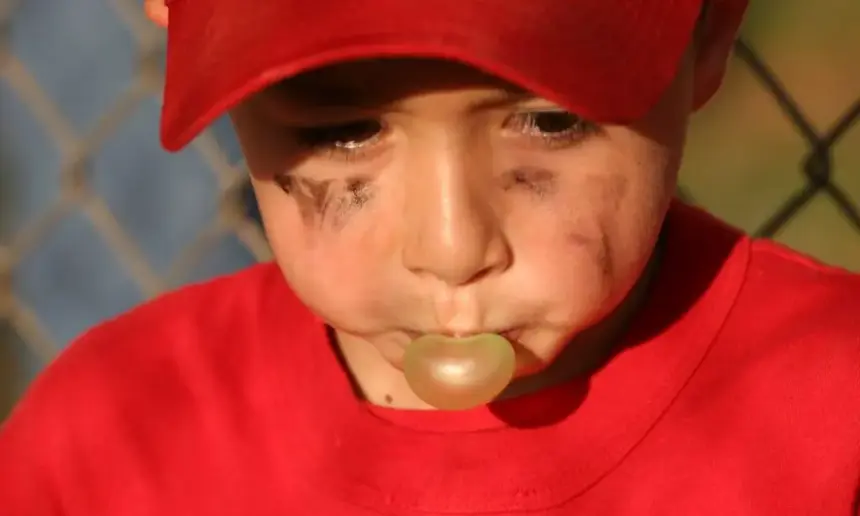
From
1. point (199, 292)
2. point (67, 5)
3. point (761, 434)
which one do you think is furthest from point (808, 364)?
point (67, 5)

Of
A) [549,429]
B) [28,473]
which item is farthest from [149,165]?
[549,429]

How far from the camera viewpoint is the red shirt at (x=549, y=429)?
35 centimetres

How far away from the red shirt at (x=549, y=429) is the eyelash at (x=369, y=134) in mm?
114

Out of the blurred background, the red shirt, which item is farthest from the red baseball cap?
the blurred background

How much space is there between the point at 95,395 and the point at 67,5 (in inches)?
8.9

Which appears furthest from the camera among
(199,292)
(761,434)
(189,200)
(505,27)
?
(189,200)

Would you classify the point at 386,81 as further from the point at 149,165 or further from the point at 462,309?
the point at 149,165

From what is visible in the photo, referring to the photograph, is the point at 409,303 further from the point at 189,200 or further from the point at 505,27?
the point at 189,200

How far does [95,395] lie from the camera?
0.43 meters

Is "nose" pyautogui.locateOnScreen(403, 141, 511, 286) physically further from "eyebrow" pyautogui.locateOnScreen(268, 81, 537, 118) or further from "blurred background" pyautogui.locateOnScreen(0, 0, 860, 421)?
"blurred background" pyautogui.locateOnScreen(0, 0, 860, 421)

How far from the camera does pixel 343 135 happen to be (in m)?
0.29

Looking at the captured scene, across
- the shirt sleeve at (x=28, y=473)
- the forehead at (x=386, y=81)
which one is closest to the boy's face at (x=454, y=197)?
the forehead at (x=386, y=81)

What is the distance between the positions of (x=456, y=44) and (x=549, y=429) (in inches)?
6.7

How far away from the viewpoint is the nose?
27cm
